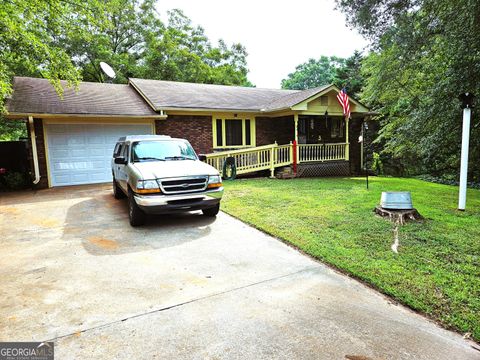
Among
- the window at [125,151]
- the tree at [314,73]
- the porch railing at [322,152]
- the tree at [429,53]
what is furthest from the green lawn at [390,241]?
the tree at [314,73]

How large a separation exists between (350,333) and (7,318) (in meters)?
3.15

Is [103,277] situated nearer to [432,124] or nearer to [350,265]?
[350,265]

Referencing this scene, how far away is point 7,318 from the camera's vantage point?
282cm

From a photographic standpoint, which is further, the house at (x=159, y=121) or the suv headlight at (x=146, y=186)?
the house at (x=159, y=121)

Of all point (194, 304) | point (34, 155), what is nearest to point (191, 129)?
point (34, 155)

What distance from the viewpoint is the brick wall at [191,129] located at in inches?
500

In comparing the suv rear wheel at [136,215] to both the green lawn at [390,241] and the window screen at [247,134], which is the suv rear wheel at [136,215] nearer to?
the green lawn at [390,241]

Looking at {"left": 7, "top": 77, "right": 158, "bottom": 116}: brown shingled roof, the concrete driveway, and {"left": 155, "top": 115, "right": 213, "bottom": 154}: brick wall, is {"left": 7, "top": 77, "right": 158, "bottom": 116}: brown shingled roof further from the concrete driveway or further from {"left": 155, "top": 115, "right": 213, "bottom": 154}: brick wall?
the concrete driveway

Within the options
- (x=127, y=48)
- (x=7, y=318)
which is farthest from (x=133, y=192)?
(x=127, y=48)

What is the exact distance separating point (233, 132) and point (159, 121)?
346 centimetres

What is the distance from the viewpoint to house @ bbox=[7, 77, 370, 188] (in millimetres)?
10789

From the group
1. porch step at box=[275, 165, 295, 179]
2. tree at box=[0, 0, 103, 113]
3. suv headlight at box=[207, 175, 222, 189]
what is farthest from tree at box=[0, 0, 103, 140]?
porch step at box=[275, 165, 295, 179]

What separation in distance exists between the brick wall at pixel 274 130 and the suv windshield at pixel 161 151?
7991 millimetres

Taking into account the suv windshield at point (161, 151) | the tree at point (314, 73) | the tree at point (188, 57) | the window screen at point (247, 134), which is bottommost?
the suv windshield at point (161, 151)
